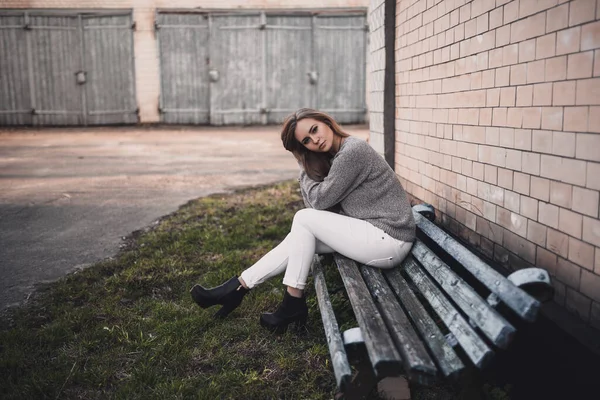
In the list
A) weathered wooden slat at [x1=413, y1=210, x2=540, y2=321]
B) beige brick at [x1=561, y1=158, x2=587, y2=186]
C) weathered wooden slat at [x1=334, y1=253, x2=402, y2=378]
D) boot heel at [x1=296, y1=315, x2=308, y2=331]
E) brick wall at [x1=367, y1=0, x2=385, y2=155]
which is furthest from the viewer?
brick wall at [x1=367, y1=0, x2=385, y2=155]

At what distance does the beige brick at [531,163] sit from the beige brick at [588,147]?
323 millimetres

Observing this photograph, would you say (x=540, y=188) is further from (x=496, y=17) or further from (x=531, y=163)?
(x=496, y=17)

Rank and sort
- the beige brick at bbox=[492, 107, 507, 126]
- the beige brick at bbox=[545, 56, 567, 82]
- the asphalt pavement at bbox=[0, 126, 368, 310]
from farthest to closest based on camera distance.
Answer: the asphalt pavement at bbox=[0, 126, 368, 310]
the beige brick at bbox=[492, 107, 507, 126]
the beige brick at bbox=[545, 56, 567, 82]

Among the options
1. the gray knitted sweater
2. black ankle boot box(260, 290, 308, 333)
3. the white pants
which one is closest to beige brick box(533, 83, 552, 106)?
the gray knitted sweater

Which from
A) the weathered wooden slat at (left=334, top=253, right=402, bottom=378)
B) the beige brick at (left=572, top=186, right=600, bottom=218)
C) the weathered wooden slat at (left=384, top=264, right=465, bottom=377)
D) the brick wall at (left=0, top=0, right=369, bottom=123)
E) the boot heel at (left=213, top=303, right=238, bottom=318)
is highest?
the brick wall at (left=0, top=0, right=369, bottom=123)

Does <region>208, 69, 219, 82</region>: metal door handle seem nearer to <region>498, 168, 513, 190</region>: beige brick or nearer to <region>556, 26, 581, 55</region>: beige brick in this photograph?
<region>498, 168, 513, 190</region>: beige brick

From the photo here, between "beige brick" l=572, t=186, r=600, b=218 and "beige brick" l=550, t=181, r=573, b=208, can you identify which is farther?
"beige brick" l=550, t=181, r=573, b=208

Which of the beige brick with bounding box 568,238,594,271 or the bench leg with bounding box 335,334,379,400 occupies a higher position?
the beige brick with bounding box 568,238,594,271

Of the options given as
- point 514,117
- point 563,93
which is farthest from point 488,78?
point 563,93

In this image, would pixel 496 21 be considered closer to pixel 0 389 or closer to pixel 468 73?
pixel 468 73

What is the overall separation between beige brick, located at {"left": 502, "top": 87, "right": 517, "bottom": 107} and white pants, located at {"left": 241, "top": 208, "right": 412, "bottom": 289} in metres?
0.94

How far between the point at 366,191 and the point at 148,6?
12541 millimetres

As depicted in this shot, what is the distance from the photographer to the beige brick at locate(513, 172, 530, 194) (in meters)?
2.74

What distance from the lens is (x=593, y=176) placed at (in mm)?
2211
